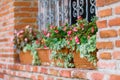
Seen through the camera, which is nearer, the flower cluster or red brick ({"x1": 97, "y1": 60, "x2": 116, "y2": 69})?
red brick ({"x1": 97, "y1": 60, "x2": 116, "y2": 69})

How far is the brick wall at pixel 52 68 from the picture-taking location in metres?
2.55

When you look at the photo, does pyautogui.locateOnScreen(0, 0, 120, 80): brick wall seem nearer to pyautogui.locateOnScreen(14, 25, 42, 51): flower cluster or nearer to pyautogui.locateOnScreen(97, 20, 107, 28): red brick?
pyautogui.locateOnScreen(97, 20, 107, 28): red brick

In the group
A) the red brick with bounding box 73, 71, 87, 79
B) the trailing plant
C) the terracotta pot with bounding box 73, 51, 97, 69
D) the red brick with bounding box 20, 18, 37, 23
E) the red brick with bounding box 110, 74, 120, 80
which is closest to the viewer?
the red brick with bounding box 110, 74, 120, 80

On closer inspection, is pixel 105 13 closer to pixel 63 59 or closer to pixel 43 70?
pixel 63 59

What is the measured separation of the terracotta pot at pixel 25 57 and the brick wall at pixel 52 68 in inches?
2.9

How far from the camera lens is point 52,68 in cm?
369

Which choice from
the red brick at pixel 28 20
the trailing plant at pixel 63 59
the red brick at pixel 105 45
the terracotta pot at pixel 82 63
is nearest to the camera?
the red brick at pixel 105 45

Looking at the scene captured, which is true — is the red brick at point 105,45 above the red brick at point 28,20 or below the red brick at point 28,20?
below

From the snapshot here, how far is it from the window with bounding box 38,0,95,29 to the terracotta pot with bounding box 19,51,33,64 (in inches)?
20.5

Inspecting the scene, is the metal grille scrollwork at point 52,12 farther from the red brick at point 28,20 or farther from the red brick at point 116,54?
the red brick at point 116,54

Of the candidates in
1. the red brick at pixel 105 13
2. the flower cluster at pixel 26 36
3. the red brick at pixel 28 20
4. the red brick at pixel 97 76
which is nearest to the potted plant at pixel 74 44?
the red brick at pixel 97 76

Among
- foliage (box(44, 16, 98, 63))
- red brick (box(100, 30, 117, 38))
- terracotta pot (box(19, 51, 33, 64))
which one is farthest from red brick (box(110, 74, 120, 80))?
terracotta pot (box(19, 51, 33, 64))

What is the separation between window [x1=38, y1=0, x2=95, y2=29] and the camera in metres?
4.07

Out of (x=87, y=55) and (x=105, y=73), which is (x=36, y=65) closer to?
(x=87, y=55)
